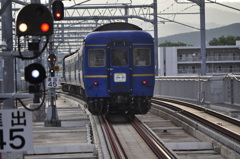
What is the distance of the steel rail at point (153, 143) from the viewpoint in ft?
43.9

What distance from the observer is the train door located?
1977 centimetres

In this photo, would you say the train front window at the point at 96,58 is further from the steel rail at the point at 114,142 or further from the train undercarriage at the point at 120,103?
the steel rail at the point at 114,142

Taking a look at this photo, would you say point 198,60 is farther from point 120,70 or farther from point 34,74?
point 34,74

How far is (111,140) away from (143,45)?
4.92 metres

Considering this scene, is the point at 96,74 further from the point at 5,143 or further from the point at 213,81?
the point at 5,143

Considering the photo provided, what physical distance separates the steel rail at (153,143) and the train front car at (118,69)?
117 centimetres

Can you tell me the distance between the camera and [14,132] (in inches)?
283

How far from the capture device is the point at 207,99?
3016 cm

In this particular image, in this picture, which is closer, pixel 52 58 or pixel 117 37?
pixel 117 37

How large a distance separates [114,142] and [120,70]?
4.36 meters

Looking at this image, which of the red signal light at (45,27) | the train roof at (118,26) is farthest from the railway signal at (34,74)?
the train roof at (118,26)

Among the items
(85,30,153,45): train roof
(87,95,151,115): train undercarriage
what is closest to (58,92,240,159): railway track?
(87,95,151,115): train undercarriage

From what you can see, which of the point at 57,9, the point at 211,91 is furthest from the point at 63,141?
the point at 211,91

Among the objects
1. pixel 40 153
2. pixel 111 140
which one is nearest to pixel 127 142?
pixel 111 140
